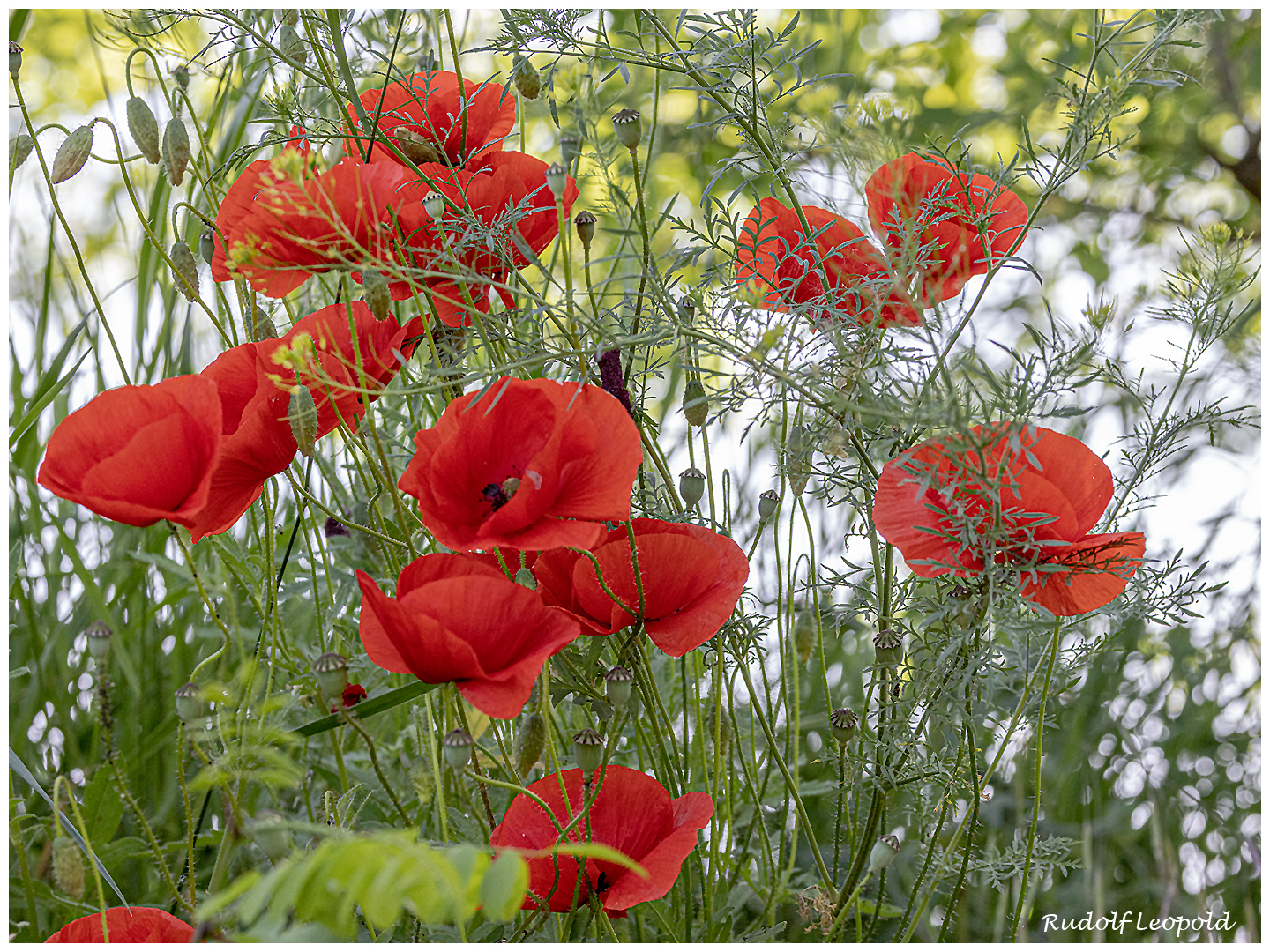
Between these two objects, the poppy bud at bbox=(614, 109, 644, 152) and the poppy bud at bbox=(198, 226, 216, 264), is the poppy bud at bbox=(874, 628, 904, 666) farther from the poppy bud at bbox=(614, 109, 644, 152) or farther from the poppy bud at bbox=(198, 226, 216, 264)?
the poppy bud at bbox=(198, 226, 216, 264)

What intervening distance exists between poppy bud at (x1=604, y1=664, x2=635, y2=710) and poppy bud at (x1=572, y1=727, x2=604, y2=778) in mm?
16

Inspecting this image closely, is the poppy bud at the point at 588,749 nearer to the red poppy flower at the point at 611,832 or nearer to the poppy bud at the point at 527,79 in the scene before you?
the red poppy flower at the point at 611,832

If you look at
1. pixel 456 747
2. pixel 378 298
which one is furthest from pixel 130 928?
pixel 378 298

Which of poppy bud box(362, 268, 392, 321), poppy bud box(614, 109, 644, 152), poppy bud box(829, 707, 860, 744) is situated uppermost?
poppy bud box(614, 109, 644, 152)

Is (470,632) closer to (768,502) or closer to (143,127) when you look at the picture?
(768,502)

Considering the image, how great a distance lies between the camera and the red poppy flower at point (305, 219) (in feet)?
1.32

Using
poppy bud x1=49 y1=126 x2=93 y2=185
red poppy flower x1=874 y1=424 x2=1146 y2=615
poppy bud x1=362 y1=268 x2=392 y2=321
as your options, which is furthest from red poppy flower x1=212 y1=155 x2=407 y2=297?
red poppy flower x1=874 y1=424 x2=1146 y2=615

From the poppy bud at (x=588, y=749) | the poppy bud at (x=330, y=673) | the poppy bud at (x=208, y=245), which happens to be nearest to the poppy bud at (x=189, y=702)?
the poppy bud at (x=330, y=673)

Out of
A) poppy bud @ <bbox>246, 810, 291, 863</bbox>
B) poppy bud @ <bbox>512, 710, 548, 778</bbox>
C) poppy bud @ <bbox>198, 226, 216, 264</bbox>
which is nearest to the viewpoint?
poppy bud @ <bbox>246, 810, 291, 863</bbox>

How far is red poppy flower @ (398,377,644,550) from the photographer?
37 centimetres

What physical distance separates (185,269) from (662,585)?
31 centimetres

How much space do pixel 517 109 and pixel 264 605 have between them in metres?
0.32

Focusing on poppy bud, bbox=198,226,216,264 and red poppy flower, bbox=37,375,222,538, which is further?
poppy bud, bbox=198,226,216,264

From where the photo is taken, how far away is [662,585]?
413 mm
